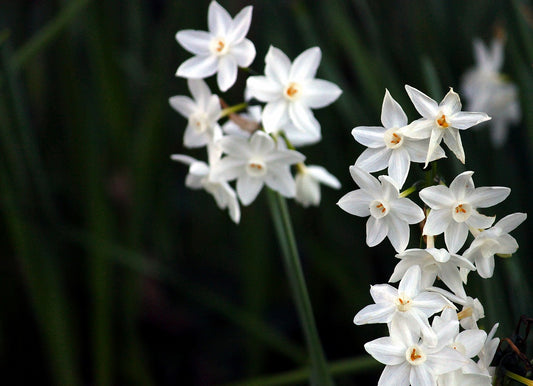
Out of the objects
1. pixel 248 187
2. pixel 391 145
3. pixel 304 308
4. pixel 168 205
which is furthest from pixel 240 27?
pixel 168 205

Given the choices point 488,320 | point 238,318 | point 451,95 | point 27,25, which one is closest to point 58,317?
point 238,318

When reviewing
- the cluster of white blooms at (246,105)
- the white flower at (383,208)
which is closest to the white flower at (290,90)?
the cluster of white blooms at (246,105)

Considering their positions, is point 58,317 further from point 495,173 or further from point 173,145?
point 495,173

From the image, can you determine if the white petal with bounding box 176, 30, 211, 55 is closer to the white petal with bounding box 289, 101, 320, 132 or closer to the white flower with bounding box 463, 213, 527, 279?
the white petal with bounding box 289, 101, 320, 132

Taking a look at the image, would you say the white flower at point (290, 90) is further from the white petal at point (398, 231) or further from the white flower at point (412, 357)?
the white flower at point (412, 357)

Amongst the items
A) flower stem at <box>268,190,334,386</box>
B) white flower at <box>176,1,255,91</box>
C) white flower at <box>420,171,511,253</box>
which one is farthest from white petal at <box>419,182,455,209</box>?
white flower at <box>176,1,255,91</box>

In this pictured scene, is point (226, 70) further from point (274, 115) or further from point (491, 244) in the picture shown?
point (491, 244)
